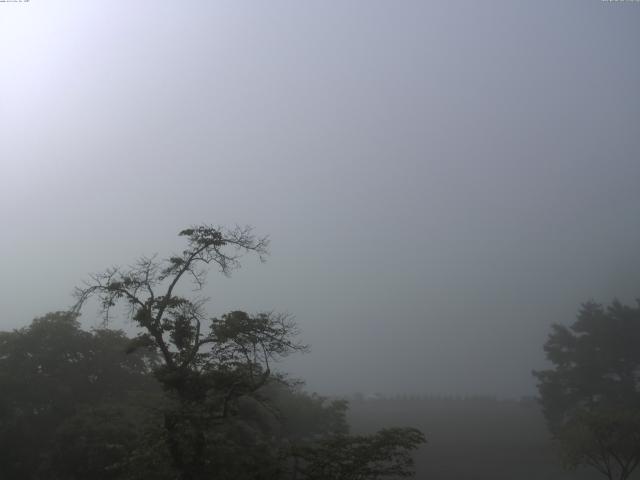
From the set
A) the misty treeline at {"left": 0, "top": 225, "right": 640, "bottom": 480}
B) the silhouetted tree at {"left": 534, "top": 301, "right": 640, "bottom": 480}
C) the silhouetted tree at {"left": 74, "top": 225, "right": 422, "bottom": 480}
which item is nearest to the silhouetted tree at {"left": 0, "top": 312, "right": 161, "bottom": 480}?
the misty treeline at {"left": 0, "top": 225, "right": 640, "bottom": 480}

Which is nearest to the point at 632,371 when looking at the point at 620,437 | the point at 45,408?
the point at 620,437

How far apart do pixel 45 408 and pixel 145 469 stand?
19229 mm

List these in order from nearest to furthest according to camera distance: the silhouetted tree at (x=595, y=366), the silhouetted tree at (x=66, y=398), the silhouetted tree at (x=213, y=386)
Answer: the silhouetted tree at (x=213, y=386) → the silhouetted tree at (x=66, y=398) → the silhouetted tree at (x=595, y=366)

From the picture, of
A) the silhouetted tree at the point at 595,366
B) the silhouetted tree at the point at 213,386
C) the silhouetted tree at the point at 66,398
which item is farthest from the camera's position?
the silhouetted tree at the point at 595,366

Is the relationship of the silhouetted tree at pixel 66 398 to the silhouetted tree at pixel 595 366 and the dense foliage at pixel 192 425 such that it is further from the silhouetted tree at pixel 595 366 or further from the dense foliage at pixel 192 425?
the silhouetted tree at pixel 595 366

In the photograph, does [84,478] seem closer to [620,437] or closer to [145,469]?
[145,469]

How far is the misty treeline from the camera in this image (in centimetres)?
1202

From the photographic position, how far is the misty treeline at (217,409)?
1202cm

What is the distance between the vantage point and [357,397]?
118188mm

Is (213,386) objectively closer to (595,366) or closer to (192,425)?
(192,425)

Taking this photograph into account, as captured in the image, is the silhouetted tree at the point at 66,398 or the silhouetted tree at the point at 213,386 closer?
the silhouetted tree at the point at 213,386

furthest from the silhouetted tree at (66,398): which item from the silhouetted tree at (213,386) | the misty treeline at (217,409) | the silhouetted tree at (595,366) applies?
the silhouetted tree at (595,366)

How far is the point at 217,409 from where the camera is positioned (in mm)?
12555

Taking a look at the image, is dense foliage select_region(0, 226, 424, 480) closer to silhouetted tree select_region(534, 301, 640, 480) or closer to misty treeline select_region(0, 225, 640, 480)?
misty treeline select_region(0, 225, 640, 480)
